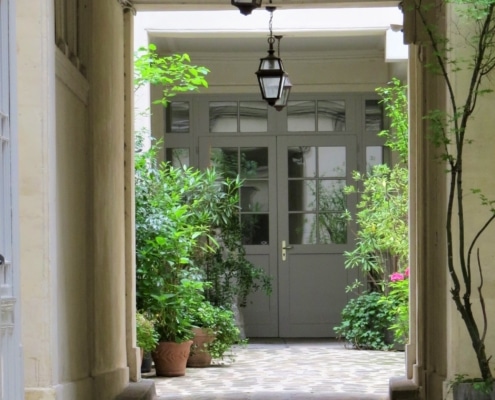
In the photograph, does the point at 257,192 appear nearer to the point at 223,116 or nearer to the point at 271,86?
the point at 223,116

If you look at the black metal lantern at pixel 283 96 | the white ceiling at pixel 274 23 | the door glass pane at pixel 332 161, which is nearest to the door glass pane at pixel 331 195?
the door glass pane at pixel 332 161

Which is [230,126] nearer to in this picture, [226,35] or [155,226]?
[226,35]

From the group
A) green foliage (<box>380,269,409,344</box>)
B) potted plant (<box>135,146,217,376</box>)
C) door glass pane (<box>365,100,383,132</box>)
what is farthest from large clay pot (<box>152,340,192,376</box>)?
door glass pane (<box>365,100,383,132</box>)

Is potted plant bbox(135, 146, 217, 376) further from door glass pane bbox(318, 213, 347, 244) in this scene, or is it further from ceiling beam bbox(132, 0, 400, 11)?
door glass pane bbox(318, 213, 347, 244)

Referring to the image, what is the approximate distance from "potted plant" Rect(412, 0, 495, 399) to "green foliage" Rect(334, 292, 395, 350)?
6.30 metres

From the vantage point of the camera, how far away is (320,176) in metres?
14.3

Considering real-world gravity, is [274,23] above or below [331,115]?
above

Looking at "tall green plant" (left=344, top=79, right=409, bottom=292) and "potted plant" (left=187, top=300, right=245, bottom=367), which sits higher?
"tall green plant" (left=344, top=79, right=409, bottom=292)

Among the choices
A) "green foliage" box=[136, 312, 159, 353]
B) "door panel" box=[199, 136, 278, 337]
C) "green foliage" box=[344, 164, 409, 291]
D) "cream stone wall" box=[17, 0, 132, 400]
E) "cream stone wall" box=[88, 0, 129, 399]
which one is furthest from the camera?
"door panel" box=[199, 136, 278, 337]

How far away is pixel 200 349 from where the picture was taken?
34.7ft

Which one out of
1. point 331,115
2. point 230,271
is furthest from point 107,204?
point 331,115

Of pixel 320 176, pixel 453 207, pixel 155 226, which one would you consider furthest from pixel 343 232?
pixel 453 207

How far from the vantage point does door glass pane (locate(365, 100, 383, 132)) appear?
14.3 m

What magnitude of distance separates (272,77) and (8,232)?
16.8 feet
